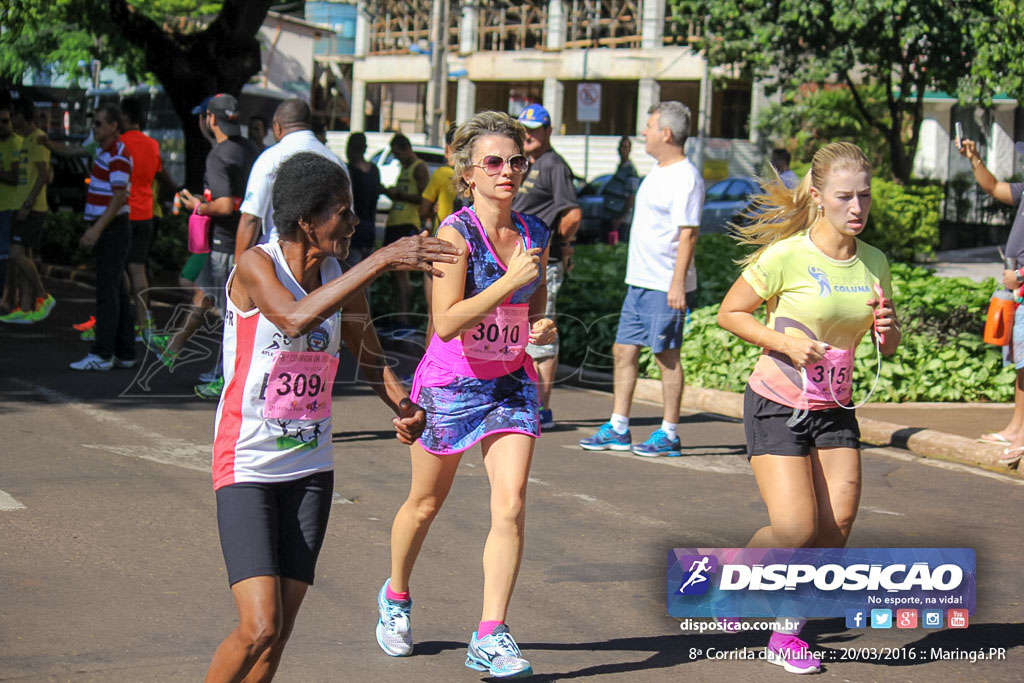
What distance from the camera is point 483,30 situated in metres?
49.6

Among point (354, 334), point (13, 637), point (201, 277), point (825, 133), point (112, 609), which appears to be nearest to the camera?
point (354, 334)

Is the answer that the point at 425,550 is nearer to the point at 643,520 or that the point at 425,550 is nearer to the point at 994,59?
the point at 643,520

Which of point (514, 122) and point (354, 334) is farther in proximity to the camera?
point (514, 122)

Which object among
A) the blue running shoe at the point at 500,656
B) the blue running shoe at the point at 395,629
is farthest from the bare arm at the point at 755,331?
the blue running shoe at the point at 395,629

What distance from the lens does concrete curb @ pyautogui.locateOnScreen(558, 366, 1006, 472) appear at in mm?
8312

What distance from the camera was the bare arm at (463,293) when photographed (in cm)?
436

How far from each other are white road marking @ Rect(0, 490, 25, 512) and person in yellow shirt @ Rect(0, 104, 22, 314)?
20.4 feet

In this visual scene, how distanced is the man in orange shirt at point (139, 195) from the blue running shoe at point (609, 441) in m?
4.15

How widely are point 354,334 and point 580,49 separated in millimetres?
43955

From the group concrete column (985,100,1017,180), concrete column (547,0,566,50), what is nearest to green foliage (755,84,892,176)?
concrete column (985,100,1017,180)

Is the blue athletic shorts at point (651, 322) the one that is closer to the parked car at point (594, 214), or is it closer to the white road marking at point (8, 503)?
the white road marking at point (8, 503)

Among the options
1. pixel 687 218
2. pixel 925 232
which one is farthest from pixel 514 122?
pixel 925 232

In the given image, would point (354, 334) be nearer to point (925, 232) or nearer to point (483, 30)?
point (925, 232)

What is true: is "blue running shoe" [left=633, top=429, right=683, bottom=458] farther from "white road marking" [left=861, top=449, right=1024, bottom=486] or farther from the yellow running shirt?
the yellow running shirt
